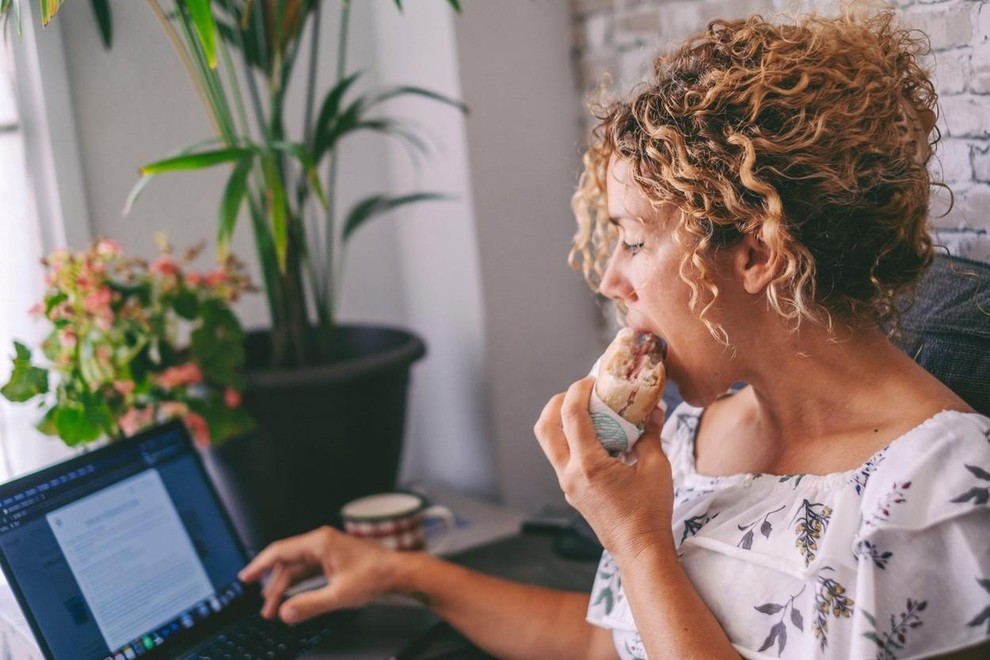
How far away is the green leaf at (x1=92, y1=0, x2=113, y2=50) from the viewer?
164 centimetres

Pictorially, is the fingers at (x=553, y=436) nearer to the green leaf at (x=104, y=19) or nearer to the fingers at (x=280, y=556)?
the fingers at (x=280, y=556)

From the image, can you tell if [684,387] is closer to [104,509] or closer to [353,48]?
[104,509]

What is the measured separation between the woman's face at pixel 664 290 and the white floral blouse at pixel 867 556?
0.47 feet

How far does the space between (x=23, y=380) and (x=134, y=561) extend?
35 cm

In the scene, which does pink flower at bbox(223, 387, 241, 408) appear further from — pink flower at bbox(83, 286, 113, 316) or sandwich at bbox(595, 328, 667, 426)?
sandwich at bbox(595, 328, 667, 426)

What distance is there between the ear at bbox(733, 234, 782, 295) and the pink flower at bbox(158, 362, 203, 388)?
0.88 metres

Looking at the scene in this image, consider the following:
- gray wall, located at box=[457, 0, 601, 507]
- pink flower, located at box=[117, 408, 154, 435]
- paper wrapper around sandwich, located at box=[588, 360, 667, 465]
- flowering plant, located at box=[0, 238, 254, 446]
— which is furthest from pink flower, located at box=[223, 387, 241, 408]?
paper wrapper around sandwich, located at box=[588, 360, 667, 465]

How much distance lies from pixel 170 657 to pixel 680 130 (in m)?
0.89

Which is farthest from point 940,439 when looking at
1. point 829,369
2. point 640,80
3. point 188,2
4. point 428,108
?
point 428,108

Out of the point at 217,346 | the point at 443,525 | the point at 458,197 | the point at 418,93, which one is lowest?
the point at 443,525

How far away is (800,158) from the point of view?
967 mm

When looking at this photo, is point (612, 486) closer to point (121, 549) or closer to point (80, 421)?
point (121, 549)

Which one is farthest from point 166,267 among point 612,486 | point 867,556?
point 867,556

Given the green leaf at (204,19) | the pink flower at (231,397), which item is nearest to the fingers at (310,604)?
the pink flower at (231,397)
